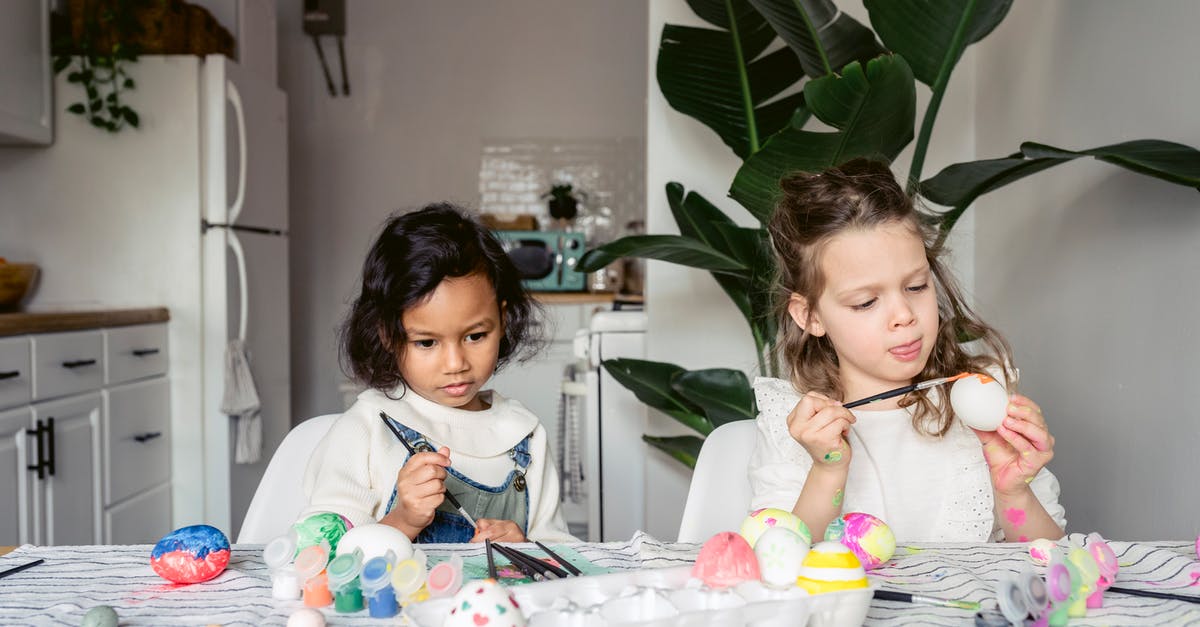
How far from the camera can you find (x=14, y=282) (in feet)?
9.17

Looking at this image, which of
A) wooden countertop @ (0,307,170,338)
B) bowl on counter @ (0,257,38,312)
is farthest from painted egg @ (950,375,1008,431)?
bowl on counter @ (0,257,38,312)

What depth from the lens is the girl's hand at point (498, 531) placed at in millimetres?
1154

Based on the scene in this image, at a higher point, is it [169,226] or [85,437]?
[169,226]

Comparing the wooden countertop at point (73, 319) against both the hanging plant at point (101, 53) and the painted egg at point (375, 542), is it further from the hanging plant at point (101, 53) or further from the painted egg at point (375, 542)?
the painted egg at point (375, 542)

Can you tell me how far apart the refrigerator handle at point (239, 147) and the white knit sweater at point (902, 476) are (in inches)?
95.5

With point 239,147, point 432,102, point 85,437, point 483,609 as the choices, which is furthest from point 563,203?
point 483,609

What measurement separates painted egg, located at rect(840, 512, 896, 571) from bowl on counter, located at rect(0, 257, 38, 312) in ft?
9.19

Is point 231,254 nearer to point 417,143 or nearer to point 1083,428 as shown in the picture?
point 417,143

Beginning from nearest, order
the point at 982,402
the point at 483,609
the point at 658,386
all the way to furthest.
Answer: the point at 483,609, the point at 982,402, the point at 658,386

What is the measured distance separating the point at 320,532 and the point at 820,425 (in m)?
0.51

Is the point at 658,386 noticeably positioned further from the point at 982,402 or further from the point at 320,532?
the point at 320,532

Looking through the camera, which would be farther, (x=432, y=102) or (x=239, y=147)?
(x=432, y=102)

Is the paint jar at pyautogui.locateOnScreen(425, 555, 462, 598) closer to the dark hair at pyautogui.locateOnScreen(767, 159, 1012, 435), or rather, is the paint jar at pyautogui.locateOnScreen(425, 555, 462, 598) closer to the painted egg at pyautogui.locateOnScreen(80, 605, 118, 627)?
the painted egg at pyautogui.locateOnScreen(80, 605, 118, 627)

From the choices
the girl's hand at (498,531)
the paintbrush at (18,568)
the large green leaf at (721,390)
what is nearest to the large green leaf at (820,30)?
the large green leaf at (721,390)
